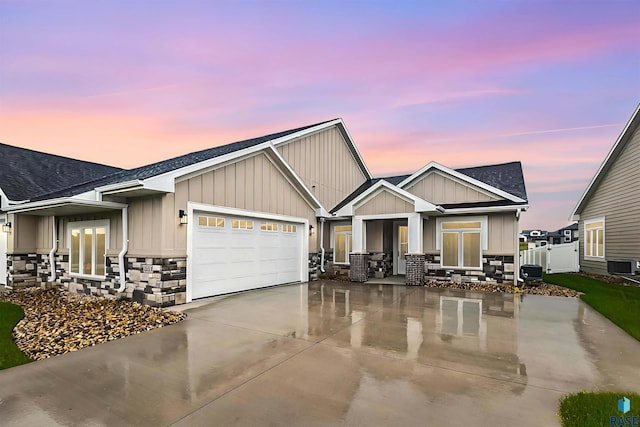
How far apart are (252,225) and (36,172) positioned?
9.06 meters

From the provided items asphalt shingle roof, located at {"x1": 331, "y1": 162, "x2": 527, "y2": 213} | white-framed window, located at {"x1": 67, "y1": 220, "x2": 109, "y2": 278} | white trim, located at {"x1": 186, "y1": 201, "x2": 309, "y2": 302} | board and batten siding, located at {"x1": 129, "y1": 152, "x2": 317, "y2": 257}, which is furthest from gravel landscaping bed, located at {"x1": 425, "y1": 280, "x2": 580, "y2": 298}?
white-framed window, located at {"x1": 67, "y1": 220, "x2": 109, "y2": 278}

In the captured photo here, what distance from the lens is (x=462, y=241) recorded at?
12.0 m

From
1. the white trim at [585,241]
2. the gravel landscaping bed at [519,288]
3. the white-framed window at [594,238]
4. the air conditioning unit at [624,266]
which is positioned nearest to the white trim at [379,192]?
the gravel landscaping bed at [519,288]

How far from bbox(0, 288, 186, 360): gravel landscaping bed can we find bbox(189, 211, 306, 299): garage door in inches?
64.5

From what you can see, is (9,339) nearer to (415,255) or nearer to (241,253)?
(241,253)

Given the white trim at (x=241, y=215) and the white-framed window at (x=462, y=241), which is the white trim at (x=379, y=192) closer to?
the white-framed window at (x=462, y=241)

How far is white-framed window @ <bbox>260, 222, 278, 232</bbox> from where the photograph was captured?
10.3m

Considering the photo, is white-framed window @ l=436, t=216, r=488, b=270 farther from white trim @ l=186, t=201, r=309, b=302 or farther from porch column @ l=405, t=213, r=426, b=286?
white trim @ l=186, t=201, r=309, b=302

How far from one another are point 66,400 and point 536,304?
9518mm

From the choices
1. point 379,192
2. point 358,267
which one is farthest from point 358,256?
point 379,192

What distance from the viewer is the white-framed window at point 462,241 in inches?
460

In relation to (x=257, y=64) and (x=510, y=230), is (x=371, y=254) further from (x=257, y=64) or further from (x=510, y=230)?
(x=257, y=64)

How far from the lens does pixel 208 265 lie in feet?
27.3

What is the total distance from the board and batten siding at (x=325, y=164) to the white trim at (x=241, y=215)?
109 inches
